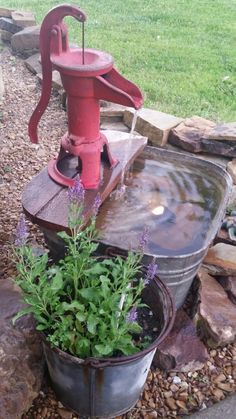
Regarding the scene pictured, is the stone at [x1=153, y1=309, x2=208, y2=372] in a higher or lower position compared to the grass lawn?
lower

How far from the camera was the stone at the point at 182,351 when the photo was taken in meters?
2.16

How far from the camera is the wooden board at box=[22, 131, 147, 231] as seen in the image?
200 cm

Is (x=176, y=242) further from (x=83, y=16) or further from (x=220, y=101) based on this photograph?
(x=220, y=101)

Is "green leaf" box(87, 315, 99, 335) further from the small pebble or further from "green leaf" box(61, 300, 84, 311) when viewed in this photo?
the small pebble

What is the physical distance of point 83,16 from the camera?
1.77 metres

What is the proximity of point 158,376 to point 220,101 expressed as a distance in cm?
274

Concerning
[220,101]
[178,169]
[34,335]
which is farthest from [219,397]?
[220,101]

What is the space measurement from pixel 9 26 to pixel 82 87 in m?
3.81

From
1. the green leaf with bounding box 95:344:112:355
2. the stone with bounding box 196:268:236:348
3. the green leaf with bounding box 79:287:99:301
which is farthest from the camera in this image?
the stone with bounding box 196:268:236:348

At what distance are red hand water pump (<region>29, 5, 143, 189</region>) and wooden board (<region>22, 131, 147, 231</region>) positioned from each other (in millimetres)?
50

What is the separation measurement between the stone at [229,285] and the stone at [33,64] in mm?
2915

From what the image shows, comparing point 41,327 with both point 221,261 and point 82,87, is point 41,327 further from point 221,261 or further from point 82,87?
point 221,261

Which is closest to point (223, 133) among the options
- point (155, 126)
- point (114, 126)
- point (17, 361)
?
point (155, 126)

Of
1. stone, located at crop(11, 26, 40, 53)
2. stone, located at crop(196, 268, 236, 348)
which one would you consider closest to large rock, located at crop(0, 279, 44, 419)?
stone, located at crop(196, 268, 236, 348)
